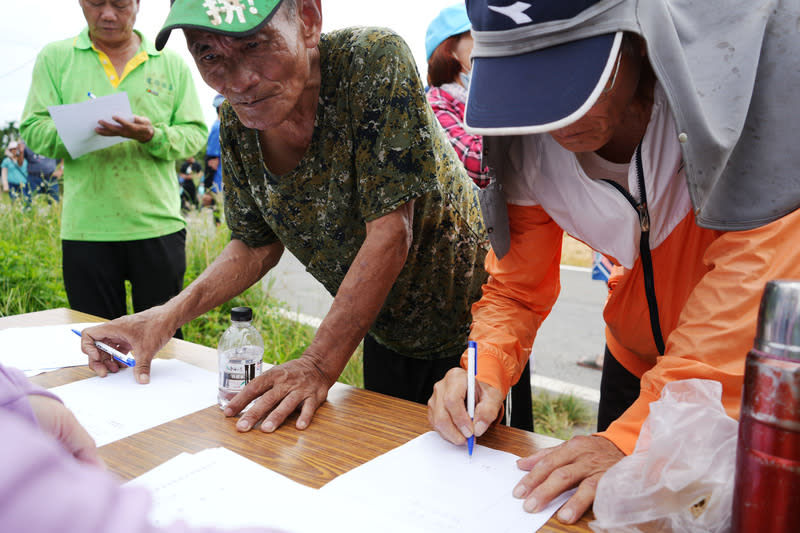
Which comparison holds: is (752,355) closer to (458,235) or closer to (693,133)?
(693,133)

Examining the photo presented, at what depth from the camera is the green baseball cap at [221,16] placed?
4.17 feet

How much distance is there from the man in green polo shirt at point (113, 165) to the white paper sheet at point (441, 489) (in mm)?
2155

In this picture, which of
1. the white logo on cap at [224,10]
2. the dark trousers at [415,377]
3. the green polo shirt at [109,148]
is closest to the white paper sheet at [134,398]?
the dark trousers at [415,377]

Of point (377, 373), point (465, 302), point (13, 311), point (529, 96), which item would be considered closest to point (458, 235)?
point (465, 302)

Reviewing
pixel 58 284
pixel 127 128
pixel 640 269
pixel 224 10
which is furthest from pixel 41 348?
pixel 58 284

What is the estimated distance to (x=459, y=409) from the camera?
3.89ft

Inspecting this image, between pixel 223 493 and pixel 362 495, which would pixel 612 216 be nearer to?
pixel 362 495

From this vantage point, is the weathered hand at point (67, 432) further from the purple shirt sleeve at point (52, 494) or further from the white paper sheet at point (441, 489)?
the white paper sheet at point (441, 489)

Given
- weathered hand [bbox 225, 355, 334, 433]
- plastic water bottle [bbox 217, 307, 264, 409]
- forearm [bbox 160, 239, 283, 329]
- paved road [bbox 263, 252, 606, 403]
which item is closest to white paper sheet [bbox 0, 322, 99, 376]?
forearm [bbox 160, 239, 283, 329]

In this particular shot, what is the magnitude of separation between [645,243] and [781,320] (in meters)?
0.76

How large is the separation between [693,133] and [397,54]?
33.1 inches

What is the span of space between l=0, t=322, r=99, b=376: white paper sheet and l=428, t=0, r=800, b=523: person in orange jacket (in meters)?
1.09

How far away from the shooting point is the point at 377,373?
88.2 inches

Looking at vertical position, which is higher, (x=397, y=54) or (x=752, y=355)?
(x=397, y=54)
